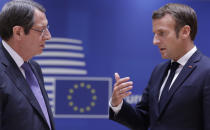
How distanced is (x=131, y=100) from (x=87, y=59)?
2.72 ft

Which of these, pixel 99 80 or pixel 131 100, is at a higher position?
pixel 99 80

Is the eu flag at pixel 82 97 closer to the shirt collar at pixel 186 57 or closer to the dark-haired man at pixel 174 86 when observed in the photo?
the dark-haired man at pixel 174 86

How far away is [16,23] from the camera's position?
186cm

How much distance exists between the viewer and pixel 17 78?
1.77 metres

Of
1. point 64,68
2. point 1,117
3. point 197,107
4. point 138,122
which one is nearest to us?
point 1,117

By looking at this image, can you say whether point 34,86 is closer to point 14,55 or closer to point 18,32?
point 14,55

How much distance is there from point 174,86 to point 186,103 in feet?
0.51

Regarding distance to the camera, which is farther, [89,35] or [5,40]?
[89,35]

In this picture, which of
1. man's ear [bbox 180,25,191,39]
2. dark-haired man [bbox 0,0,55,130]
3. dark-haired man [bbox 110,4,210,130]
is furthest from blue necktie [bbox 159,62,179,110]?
dark-haired man [bbox 0,0,55,130]

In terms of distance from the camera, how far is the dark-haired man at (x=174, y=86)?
186 centimetres

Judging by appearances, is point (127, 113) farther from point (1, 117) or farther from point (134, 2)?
point (134, 2)

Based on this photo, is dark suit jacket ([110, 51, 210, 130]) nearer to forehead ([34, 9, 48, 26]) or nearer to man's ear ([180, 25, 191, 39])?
man's ear ([180, 25, 191, 39])

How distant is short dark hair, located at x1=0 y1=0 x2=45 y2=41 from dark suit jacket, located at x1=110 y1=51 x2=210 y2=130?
0.95 meters

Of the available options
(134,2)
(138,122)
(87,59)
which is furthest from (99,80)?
(138,122)
